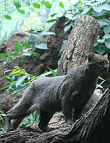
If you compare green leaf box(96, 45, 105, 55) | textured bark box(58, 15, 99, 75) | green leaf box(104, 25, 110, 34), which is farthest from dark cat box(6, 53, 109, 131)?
green leaf box(104, 25, 110, 34)

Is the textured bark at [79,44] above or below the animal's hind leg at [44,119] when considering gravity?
above

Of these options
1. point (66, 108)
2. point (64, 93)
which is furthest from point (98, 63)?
point (66, 108)

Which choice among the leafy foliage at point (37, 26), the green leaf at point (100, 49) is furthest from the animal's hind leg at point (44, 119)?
the green leaf at point (100, 49)

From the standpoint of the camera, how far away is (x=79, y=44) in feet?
14.8

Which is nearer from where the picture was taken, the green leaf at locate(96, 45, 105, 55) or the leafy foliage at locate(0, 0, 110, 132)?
the leafy foliage at locate(0, 0, 110, 132)

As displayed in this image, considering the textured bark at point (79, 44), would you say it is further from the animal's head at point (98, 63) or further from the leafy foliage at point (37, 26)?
the animal's head at point (98, 63)

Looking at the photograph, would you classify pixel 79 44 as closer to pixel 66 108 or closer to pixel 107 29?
pixel 107 29

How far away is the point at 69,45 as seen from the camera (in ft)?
15.2

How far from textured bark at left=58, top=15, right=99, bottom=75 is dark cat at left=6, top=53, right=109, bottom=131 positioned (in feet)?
3.64

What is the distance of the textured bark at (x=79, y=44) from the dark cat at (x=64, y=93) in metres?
1.11

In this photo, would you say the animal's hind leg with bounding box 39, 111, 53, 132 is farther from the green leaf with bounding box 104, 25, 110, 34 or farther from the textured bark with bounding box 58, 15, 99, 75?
the green leaf with bounding box 104, 25, 110, 34

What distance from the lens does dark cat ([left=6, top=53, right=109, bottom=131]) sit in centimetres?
275

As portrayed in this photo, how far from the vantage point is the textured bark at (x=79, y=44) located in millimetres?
4302

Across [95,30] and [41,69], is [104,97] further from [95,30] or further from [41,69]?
[41,69]
